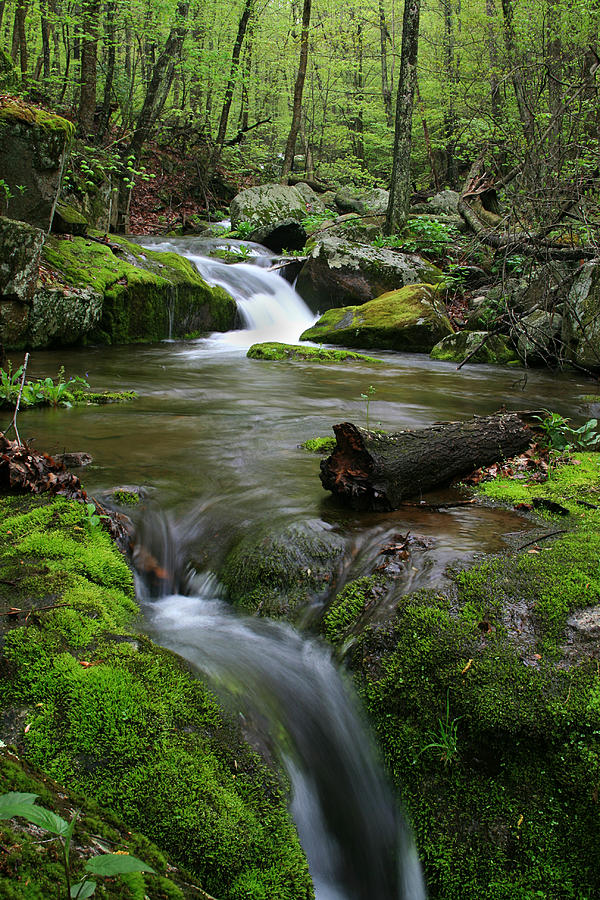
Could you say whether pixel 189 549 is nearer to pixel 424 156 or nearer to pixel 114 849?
pixel 114 849

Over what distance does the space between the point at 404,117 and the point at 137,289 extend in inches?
348

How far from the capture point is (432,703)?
2.27 meters

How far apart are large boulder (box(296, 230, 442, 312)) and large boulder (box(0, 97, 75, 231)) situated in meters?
6.60

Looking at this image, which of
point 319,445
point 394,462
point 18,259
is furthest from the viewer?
point 18,259

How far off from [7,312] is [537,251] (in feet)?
25.2

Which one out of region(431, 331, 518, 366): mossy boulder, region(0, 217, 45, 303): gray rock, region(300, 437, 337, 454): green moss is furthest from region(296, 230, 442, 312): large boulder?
region(300, 437, 337, 454): green moss

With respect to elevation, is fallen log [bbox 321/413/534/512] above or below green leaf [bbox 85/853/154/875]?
above

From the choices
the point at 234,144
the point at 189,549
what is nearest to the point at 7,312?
the point at 189,549

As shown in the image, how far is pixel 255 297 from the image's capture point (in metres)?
14.7

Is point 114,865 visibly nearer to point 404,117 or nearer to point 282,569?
point 282,569

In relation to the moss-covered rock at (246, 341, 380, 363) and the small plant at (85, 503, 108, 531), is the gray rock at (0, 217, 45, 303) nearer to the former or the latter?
the moss-covered rock at (246, 341, 380, 363)

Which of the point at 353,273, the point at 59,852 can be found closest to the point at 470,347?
the point at 353,273

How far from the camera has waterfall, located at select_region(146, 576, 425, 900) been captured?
207 cm

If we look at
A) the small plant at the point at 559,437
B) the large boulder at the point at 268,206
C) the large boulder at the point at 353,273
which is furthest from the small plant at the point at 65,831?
the large boulder at the point at 268,206
